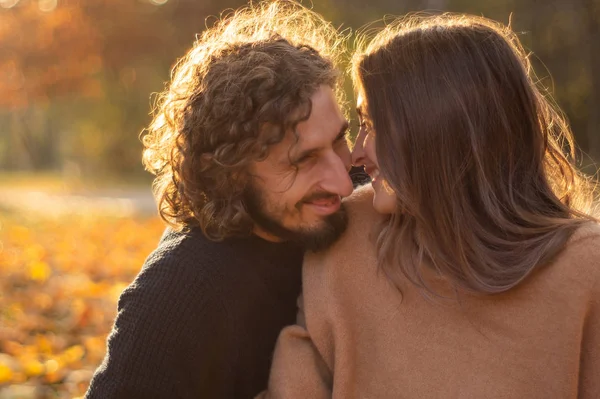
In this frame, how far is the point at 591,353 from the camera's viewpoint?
234 cm

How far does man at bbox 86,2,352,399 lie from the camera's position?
2.62 metres

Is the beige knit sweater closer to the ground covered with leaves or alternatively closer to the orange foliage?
the ground covered with leaves

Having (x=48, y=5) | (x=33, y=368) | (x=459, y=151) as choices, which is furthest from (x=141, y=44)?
(x=459, y=151)

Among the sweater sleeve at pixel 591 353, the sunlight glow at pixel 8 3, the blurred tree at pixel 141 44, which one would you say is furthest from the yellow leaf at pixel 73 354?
the sunlight glow at pixel 8 3

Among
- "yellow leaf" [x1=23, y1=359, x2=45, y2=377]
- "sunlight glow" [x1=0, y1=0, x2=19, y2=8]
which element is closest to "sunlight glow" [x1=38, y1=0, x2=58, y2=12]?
"sunlight glow" [x1=0, y1=0, x2=19, y2=8]

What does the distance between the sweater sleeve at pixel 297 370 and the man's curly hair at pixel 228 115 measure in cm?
44

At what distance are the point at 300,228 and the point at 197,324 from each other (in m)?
0.52

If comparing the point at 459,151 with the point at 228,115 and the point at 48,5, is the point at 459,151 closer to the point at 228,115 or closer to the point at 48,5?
the point at 228,115

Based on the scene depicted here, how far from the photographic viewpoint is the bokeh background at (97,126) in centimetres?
448

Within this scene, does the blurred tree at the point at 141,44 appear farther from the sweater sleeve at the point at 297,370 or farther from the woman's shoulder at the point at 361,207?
the sweater sleeve at the point at 297,370

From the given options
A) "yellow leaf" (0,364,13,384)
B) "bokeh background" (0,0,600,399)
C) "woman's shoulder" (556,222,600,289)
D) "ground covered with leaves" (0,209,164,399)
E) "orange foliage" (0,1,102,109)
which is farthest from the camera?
"orange foliage" (0,1,102,109)

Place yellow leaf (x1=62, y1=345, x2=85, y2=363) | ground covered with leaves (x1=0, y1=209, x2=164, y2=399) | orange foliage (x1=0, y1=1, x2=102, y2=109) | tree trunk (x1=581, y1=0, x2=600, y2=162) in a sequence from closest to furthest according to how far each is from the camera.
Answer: ground covered with leaves (x1=0, y1=209, x2=164, y2=399) → yellow leaf (x1=62, y1=345, x2=85, y2=363) → tree trunk (x1=581, y1=0, x2=600, y2=162) → orange foliage (x1=0, y1=1, x2=102, y2=109)

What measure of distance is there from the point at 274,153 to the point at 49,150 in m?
39.0

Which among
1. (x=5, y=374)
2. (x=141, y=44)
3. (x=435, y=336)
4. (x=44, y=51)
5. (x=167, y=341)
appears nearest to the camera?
(x=435, y=336)
